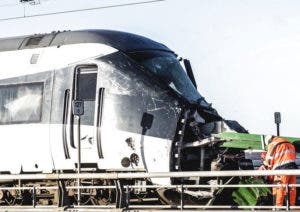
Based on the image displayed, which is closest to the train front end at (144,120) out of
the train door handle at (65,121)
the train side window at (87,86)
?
the train side window at (87,86)

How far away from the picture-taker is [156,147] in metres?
11.9

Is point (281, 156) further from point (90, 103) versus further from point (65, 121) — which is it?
point (65, 121)

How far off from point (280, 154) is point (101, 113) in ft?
12.8

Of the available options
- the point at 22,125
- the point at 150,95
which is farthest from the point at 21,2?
the point at 150,95

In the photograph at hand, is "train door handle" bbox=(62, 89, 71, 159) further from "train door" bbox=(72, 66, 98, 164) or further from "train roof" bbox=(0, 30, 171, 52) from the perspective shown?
"train roof" bbox=(0, 30, 171, 52)

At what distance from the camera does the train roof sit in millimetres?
12984

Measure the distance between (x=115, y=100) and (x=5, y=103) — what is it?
9.88ft

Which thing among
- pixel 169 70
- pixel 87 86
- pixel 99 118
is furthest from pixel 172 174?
pixel 169 70

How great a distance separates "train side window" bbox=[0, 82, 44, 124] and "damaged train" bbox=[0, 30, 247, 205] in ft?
0.08

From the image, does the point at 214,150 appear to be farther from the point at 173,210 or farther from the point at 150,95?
the point at 173,210

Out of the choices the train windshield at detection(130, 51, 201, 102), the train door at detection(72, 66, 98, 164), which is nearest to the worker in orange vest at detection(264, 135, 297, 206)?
the train windshield at detection(130, 51, 201, 102)

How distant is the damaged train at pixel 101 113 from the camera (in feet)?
39.8

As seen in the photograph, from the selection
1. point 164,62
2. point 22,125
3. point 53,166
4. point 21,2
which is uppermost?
point 21,2

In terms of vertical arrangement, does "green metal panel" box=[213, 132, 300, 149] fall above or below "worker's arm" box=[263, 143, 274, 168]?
above
